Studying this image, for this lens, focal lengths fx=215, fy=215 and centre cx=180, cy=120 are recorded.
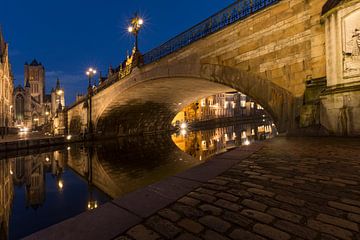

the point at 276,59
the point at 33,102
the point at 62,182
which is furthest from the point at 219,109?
the point at 33,102

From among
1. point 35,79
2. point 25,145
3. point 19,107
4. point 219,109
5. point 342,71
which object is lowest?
point 25,145

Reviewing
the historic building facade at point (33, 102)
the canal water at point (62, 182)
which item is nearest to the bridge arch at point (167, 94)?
the canal water at point (62, 182)

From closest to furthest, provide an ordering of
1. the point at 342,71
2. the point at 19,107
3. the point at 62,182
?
the point at 342,71, the point at 62,182, the point at 19,107

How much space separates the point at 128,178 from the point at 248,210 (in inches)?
339

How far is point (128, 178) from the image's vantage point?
10.1 metres

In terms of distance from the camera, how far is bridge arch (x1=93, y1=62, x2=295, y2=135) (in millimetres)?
8477

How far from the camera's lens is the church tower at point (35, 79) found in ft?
309

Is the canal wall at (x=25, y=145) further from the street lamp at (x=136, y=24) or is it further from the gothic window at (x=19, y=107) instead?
the gothic window at (x=19, y=107)

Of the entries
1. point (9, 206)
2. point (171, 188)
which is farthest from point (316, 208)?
point (9, 206)

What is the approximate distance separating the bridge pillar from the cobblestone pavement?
3.47m

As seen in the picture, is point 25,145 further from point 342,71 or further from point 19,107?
point 19,107

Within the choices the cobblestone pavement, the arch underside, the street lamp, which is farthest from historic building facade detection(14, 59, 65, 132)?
the cobblestone pavement

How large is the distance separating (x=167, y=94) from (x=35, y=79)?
320 ft

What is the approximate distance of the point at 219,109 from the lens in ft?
208
